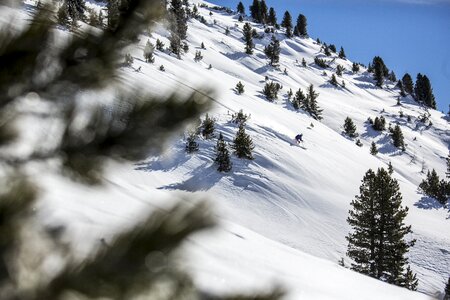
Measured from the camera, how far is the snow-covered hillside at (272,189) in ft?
14.4

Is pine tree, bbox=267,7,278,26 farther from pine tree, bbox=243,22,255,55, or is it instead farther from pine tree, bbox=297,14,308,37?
pine tree, bbox=243,22,255,55

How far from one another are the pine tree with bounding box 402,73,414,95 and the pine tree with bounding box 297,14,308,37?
20.6 meters

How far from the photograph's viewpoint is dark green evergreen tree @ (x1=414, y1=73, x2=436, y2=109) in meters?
69.2

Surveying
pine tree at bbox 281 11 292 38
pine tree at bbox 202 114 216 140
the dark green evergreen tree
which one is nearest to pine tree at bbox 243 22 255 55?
pine tree at bbox 281 11 292 38

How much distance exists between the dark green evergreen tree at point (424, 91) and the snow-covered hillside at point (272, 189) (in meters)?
18.5

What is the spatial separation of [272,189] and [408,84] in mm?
63825

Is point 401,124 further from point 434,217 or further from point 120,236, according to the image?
point 120,236

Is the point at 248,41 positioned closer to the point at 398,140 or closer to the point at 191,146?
the point at 398,140

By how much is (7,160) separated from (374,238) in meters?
16.5

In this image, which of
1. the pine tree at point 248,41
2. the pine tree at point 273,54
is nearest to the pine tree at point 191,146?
the pine tree at point 273,54

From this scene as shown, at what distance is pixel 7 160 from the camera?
1.59m

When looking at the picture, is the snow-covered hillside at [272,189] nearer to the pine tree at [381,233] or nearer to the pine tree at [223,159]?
the pine tree at [223,159]

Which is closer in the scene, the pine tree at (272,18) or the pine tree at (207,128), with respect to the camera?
the pine tree at (207,128)

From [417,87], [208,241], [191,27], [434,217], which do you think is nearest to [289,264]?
[208,241]
